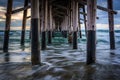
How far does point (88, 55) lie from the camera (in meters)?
7.21

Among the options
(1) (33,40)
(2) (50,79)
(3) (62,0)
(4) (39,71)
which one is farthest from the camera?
(3) (62,0)

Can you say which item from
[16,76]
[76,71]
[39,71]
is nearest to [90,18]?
[76,71]

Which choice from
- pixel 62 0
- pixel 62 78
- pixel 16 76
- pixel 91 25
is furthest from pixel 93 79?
pixel 62 0

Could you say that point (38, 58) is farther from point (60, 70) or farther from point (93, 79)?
point (93, 79)

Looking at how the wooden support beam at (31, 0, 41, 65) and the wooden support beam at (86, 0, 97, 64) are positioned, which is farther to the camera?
the wooden support beam at (86, 0, 97, 64)

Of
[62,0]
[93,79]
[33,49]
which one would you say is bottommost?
[93,79]

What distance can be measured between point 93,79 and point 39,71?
5.10ft

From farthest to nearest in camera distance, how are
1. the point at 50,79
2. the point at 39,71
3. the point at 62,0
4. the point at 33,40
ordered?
the point at 62,0, the point at 33,40, the point at 39,71, the point at 50,79

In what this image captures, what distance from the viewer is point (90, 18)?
23.2 feet

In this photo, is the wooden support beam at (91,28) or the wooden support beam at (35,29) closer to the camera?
the wooden support beam at (35,29)

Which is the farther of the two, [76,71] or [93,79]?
[76,71]

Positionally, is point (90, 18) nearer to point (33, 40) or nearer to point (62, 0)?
point (33, 40)

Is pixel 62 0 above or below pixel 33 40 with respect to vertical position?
above

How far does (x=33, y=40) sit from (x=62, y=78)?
6.94 ft
